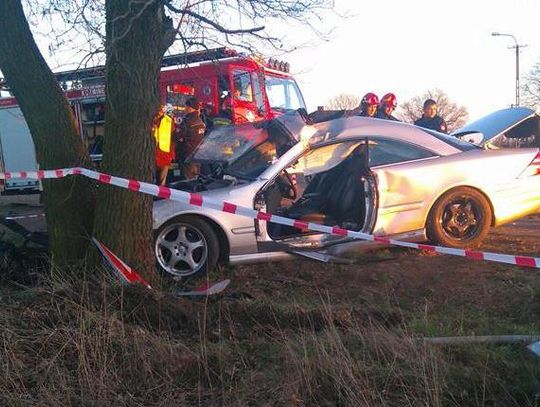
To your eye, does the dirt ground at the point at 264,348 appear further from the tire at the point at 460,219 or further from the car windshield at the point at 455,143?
the car windshield at the point at 455,143

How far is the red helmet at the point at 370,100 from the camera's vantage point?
372 inches

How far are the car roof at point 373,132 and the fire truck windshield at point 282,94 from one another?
20.9 feet

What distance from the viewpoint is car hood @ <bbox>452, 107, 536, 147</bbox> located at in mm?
8102

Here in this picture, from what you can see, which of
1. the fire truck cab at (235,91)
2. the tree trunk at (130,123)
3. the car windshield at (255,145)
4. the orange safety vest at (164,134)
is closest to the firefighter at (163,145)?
the orange safety vest at (164,134)

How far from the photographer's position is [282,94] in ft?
→ 44.4

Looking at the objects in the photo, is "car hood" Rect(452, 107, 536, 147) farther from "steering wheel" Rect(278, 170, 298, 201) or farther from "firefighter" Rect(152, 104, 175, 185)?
"firefighter" Rect(152, 104, 175, 185)

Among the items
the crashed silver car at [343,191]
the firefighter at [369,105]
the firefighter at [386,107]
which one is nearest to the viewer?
the crashed silver car at [343,191]

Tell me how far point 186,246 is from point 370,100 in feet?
15.0

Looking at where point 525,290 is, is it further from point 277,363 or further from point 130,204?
point 130,204

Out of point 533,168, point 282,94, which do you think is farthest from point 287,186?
point 282,94

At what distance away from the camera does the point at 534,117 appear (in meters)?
8.30

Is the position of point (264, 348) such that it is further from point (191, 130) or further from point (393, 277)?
point (191, 130)

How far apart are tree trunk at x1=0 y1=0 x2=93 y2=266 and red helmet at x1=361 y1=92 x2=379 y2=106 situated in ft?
16.9

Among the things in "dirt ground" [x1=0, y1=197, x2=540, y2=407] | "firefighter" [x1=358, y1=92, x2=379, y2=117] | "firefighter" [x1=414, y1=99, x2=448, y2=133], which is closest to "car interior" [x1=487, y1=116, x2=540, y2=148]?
"firefighter" [x1=414, y1=99, x2=448, y2=133]
